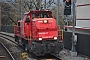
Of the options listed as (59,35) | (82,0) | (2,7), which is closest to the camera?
(59,35)

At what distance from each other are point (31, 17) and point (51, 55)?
283cm

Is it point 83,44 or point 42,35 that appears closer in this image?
point 42,35

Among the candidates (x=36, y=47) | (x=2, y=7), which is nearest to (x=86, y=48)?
(x=36, y=47)

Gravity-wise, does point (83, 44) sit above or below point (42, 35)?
below

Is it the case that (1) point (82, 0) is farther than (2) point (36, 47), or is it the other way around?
(1) point (82, 0)

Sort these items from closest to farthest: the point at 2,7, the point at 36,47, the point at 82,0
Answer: the point at 36,47
the point at 82,0
the point at 2,7

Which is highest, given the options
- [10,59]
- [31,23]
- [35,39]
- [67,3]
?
[67,3]

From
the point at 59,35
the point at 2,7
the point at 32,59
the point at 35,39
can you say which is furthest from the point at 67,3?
the point at 2,7

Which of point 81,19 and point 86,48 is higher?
point 81,19

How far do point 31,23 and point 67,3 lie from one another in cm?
265

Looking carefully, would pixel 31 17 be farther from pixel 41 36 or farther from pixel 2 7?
pixel 2 7

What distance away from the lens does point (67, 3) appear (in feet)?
50.0

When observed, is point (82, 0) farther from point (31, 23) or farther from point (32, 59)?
point (32, 59)

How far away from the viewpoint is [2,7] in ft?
211
